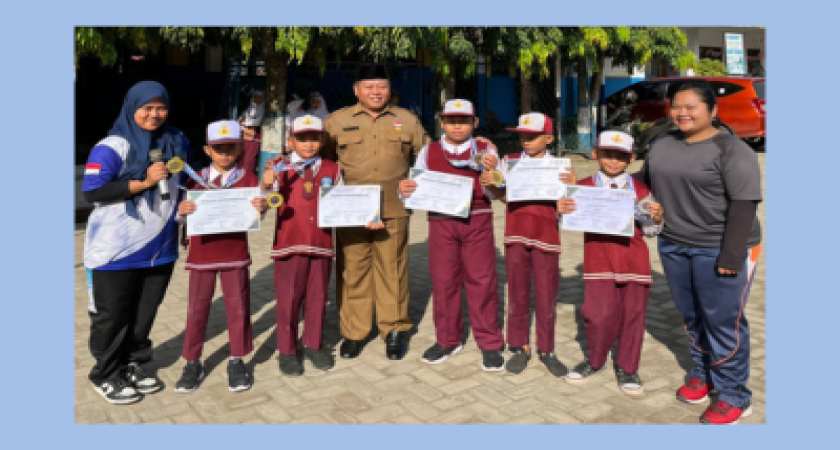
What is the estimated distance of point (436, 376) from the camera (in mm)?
4766

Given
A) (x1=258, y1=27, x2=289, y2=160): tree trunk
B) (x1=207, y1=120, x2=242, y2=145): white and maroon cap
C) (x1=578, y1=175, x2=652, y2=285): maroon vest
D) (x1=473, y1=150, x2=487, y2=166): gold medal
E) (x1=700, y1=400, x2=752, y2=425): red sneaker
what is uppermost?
(x1=258, y1=27, x2=289, y2=160): tree trunk

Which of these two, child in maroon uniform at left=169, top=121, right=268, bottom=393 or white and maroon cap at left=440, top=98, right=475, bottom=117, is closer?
child in maroon uniform at left=169, top=121, right=268, bottom=393

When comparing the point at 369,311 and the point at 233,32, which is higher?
the point at 233,32

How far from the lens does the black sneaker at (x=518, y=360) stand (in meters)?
4.78

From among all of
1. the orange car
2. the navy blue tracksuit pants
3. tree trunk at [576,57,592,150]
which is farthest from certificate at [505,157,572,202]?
tree trunk at [576,57,592,150]

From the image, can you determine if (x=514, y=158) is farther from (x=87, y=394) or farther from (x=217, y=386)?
(x=87, y=394)

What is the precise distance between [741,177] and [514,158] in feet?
4.69

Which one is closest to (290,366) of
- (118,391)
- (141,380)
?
(141,380)

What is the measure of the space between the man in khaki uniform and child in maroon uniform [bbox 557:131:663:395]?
1.30 m

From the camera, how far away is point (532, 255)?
470 cm

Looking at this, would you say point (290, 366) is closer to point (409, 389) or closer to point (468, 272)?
point (409, 389)

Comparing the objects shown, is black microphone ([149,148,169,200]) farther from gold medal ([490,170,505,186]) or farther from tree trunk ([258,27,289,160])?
tree trunk ([258,27,289,160])

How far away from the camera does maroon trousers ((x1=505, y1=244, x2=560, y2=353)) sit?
467cm

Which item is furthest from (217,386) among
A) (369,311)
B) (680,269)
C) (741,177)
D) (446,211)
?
(741,177)
